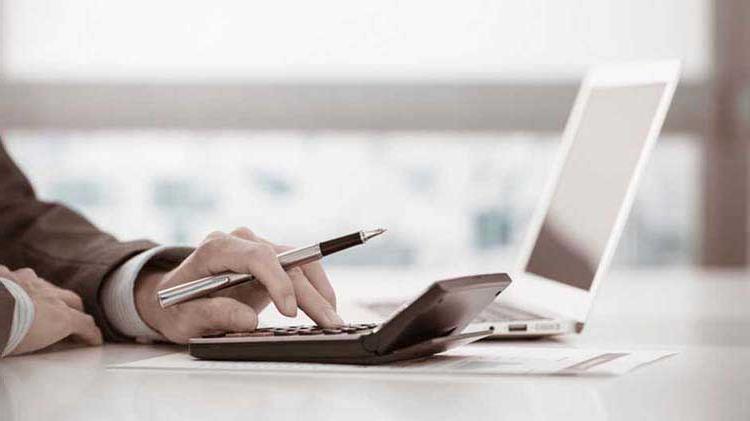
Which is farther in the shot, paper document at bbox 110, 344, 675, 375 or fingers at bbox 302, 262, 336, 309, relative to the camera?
fingers at bbox 302, 262, 336, 309

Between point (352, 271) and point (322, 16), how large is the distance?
172 cm

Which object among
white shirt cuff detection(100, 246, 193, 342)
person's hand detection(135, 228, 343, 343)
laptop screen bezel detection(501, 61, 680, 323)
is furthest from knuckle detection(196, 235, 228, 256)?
laptop screen bezel detection(501, 61, 680, 323)

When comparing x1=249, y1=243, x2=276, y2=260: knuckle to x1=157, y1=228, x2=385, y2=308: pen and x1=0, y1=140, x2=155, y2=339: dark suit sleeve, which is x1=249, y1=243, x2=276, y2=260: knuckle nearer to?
x1=157, y1=228, x2=385, y2=308: pen

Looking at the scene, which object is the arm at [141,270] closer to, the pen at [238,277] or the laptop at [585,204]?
the pen at [238,277]

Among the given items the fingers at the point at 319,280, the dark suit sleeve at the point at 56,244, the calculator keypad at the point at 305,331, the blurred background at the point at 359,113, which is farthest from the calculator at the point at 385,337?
the blurred background at the point at 359,113

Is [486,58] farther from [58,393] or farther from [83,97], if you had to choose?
[58,393]

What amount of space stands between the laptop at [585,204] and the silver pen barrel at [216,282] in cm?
18

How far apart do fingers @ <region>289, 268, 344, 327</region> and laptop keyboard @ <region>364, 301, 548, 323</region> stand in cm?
18

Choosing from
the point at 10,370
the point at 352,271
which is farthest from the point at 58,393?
the point at 352,271

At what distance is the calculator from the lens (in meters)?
0.84

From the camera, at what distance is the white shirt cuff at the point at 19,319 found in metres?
0.96

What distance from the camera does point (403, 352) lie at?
883 mm

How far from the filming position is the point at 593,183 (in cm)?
130

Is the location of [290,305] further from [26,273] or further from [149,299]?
[26,273]
